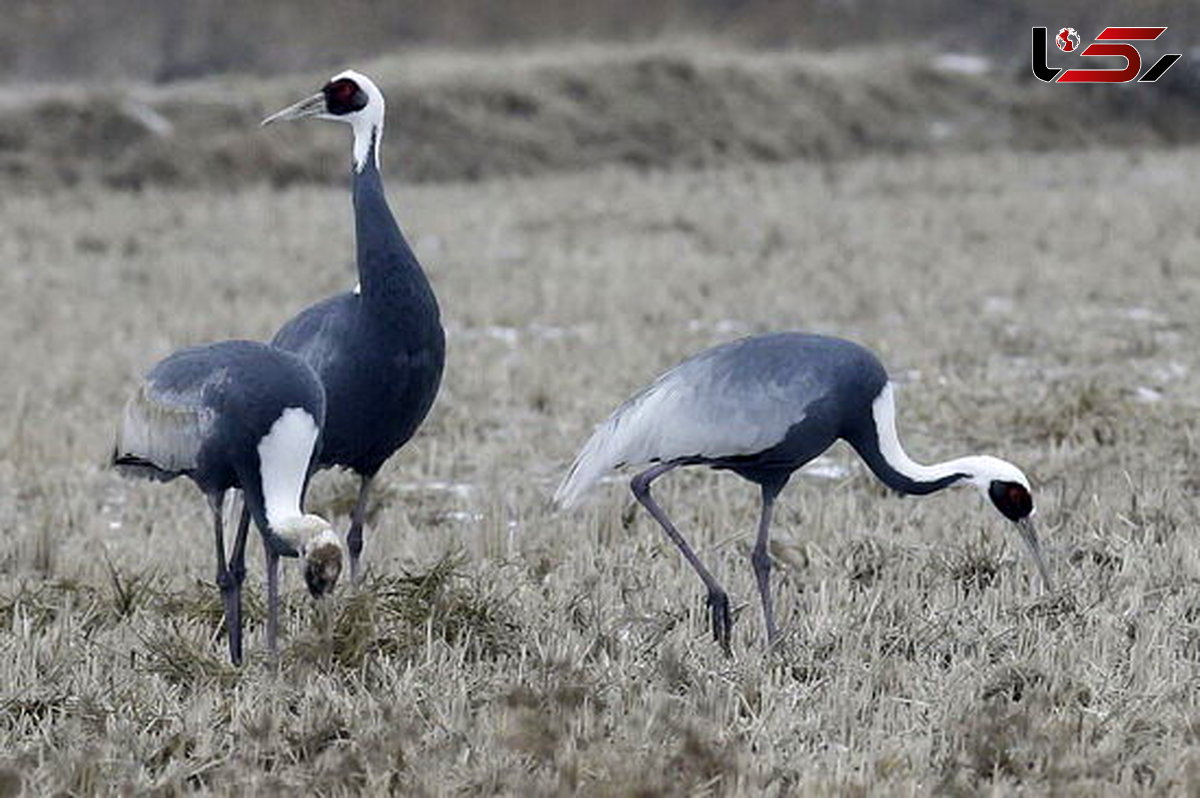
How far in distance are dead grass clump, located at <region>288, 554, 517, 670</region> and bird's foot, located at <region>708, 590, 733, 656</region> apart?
612 mm

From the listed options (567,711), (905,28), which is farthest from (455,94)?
(567,711)

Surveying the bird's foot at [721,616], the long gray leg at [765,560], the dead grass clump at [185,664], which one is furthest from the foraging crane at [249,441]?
the long gray leg at [765,560]

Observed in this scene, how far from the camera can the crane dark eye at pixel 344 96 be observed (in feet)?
22.4

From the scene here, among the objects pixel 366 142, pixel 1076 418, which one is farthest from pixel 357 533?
pixel 1076 418

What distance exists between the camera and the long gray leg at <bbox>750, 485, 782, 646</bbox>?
6227 mm

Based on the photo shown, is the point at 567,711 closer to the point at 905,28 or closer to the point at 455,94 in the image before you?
the point at 455,94

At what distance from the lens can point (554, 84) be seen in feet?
84.4

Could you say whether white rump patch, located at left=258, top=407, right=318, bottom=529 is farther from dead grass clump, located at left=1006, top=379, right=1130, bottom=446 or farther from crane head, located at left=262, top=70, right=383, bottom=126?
dead grass clump, located at left=1006, top=379, right=1130, bottom=446

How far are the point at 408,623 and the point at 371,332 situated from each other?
111cm

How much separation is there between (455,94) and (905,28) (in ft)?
33.6

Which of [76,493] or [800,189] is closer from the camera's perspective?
[76,493]

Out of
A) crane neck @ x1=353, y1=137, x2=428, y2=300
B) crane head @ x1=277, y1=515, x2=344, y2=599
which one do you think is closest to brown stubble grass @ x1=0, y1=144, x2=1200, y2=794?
crane head @ x1=277, y1=515, x2=344, y2=599

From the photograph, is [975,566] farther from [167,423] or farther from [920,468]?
[167,423]

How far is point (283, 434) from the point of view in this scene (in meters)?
5.64
